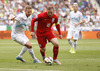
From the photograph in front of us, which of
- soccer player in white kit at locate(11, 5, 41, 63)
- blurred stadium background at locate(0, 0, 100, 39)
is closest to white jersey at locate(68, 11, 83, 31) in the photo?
soccer player in white kit at locate(11, 5, 41, 63)

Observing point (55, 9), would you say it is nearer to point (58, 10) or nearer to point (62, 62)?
point (58, 10)

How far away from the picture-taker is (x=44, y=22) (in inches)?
408

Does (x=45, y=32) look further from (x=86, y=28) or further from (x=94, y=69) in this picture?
(x=86, y=28)

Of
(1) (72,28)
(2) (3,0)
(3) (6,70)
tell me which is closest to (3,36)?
(2) (3,0)

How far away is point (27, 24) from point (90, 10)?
92.5ft

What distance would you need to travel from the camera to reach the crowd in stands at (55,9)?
34.6 metres

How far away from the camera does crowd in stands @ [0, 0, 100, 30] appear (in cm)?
3462

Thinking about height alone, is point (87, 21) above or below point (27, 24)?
below

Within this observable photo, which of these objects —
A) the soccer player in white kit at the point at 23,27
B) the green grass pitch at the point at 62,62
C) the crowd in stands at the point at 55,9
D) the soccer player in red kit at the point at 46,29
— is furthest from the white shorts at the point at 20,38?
the crowd in stands at the point at 55,9

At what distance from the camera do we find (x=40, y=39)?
1066 cm

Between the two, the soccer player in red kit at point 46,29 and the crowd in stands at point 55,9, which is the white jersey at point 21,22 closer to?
the soccer player in red kit at point 46,29

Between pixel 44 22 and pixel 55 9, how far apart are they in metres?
26.9

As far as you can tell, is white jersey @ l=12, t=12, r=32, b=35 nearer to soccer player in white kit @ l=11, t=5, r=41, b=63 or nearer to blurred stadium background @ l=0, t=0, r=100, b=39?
soccer player in white kit @ l=11, t=5, r=41, b=63

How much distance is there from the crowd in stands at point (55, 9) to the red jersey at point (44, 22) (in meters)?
23.4
